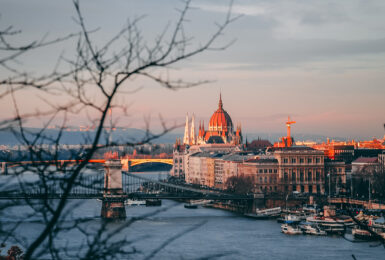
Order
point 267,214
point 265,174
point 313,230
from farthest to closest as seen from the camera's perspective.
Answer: point 265,174 < point 267,214 < point 313,230

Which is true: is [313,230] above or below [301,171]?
below

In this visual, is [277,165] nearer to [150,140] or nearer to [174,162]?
[174,162]

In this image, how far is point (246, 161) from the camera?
60375 millimetres

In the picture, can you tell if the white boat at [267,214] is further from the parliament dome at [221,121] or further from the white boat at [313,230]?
the parliament dome at [221,121]

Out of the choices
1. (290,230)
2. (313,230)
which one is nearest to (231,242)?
(290,230)

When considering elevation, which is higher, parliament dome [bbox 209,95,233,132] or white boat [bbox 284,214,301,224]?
parliament dome [bbox 209,95,233,132]

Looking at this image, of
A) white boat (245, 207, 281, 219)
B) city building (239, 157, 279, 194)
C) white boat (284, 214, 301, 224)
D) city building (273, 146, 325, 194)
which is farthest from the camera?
city building (273, 146, 325, 194)

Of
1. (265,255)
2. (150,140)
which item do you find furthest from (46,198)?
(265,255)

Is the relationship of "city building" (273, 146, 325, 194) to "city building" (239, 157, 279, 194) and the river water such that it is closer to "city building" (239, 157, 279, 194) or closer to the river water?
"city building" (239, 157, 279, 194)

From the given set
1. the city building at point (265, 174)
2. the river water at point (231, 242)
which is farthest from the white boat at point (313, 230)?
the city building at point (265, 174)

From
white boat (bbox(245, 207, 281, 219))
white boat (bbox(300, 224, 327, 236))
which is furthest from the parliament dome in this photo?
white boat (bbox(300, 224, 327, 236))

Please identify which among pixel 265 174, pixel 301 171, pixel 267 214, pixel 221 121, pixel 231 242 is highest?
pixel 221 121

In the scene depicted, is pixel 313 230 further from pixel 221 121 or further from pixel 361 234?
pixel 221 121

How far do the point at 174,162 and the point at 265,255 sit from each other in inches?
2568
